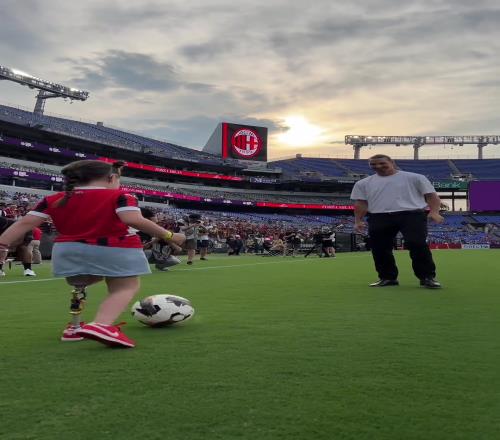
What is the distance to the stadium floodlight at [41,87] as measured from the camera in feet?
189

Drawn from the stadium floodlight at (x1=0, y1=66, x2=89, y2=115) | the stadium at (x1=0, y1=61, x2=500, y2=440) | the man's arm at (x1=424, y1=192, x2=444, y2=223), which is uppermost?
the stadium floodlight at (x1=0, y1=66, x2=89, y2=115)

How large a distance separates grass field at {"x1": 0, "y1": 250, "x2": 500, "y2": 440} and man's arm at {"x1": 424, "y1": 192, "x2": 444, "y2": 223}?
238cm

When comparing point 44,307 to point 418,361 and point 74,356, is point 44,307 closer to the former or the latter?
point 74,356

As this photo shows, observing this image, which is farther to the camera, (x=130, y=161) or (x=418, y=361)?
(x=130, y=161)

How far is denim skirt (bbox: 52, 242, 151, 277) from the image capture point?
354cm

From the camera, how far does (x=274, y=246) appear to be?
26344mm

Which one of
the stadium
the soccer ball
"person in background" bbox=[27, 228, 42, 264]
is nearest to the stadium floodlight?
"person in background" bbox=[27, 228, 42, 264]

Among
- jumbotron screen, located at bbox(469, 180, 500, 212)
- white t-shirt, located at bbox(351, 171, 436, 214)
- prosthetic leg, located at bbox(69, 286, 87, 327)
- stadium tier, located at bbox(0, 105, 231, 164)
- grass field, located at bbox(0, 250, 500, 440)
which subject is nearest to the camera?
grass field, located at bbox(0, 250, 500, 440)

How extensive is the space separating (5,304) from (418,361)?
4819 mm

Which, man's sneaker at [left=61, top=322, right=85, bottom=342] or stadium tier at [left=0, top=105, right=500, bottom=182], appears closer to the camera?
man's sneaker at [left=61, top=322, right=85, bottom=342]

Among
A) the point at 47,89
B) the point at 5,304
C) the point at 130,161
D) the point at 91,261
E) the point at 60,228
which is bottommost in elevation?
the point at 5,304

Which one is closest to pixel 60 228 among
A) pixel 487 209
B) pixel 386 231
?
pixel 386 231

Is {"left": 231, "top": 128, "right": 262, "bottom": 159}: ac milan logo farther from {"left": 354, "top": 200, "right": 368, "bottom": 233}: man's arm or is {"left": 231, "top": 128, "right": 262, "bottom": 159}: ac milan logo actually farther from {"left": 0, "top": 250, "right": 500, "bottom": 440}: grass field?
{"left": 0, "top": 250, "right": 500, "bottom": 440}: grass field

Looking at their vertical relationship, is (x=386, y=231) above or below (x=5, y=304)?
above
